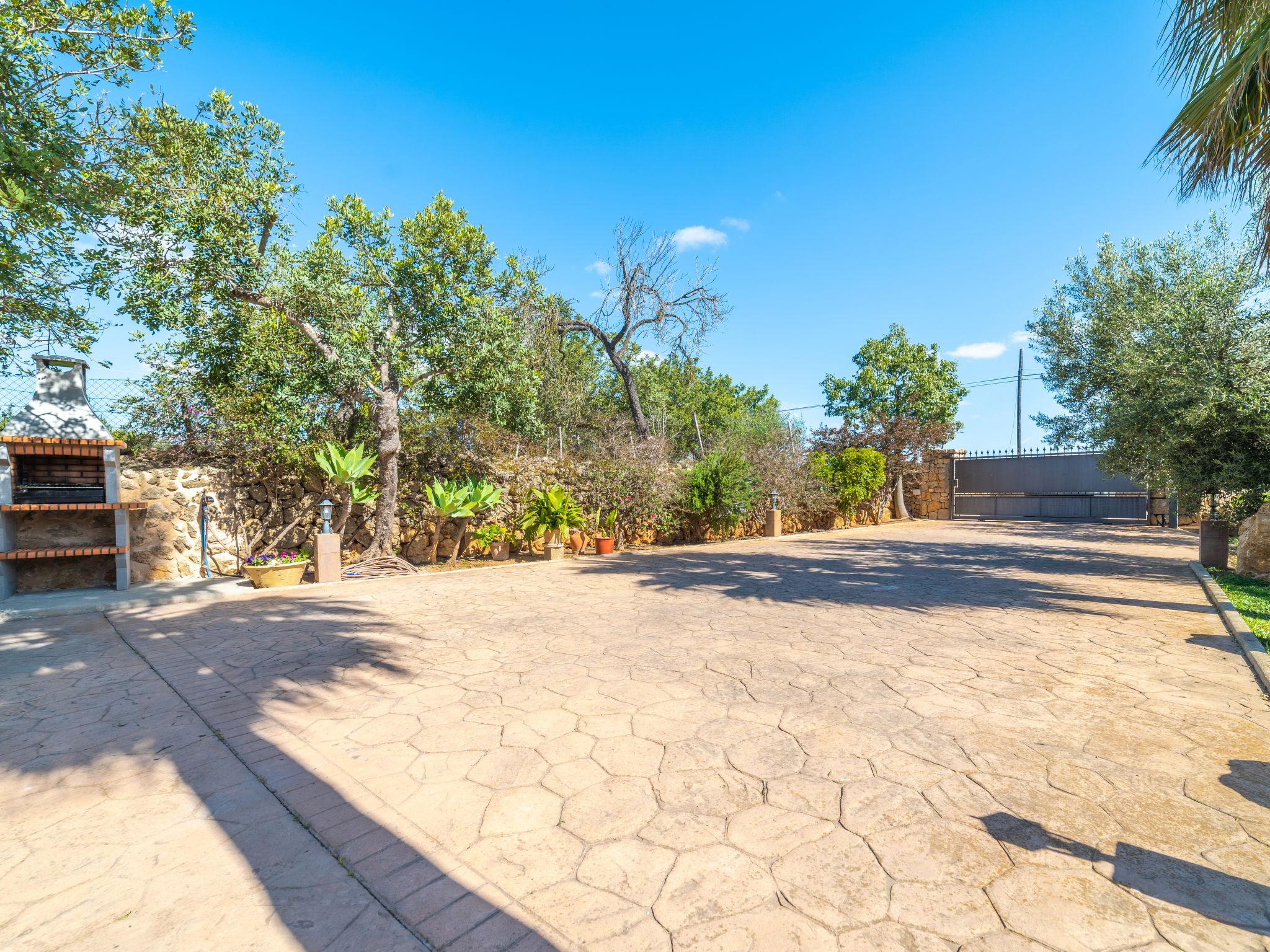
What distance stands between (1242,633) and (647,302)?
540 inches

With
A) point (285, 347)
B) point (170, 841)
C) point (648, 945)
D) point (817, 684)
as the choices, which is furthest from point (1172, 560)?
point (285, 347)

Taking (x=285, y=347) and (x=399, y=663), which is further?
(x=285, y=347)

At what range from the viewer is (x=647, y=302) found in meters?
15.7

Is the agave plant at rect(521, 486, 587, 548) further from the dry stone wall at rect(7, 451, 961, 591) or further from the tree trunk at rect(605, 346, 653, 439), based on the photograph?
the tree trunk at rect(605, 346, 653, 439)

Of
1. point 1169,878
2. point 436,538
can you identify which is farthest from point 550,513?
point 1169,878

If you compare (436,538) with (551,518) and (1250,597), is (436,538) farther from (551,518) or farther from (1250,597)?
(1250,597)

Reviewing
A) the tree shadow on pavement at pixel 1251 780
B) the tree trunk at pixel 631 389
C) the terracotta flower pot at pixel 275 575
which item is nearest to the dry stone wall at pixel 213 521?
the terracotta flower pot at pixel 275 575

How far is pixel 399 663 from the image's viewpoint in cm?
410

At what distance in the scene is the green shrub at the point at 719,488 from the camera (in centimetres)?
1183

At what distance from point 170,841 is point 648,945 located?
185 centimetres

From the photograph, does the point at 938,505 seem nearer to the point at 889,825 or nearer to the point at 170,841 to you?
the point at 889,825

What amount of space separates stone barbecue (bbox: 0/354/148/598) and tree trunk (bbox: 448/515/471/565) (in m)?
4.11

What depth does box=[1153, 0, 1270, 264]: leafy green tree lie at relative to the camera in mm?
3898

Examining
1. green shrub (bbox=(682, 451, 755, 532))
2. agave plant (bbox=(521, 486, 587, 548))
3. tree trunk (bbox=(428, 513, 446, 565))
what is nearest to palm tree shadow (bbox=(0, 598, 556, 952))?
tree trunk (bbox=(428, 513, 446, 565))
